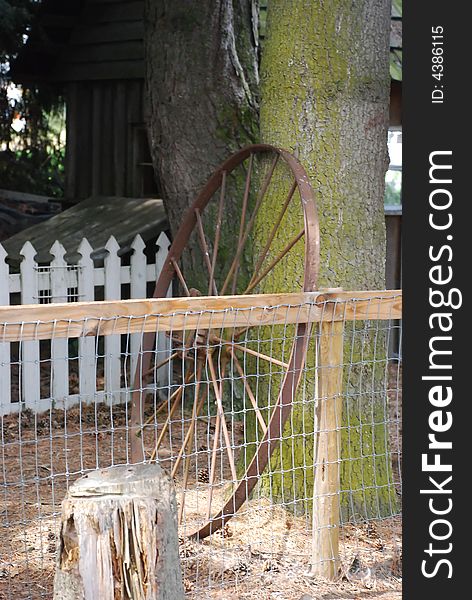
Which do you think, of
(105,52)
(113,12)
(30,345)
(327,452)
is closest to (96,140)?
(105,52)

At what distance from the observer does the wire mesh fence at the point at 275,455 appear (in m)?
4.26

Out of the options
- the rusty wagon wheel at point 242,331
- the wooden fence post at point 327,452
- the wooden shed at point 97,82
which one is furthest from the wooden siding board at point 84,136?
the wooden fence post at point 327,452

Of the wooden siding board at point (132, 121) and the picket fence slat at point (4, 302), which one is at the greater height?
the wooden siding board at point (132, 121)

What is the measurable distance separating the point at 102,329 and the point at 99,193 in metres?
7.73

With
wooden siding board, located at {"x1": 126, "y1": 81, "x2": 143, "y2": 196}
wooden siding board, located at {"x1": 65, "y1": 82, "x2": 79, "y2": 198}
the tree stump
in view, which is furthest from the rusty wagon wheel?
wooden siding board, located at {"x1": 65, "y1": 82, "x2": 79, "y2": 198}

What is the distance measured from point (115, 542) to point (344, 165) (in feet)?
9.34

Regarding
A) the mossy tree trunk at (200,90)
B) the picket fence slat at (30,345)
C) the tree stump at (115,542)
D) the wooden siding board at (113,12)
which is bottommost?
the tree stump at (115,542)

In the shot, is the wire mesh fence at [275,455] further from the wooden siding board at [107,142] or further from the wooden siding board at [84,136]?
the wooden siding board at [84,136]

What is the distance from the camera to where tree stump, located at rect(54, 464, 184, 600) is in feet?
10.5

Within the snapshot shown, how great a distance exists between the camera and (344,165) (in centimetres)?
532

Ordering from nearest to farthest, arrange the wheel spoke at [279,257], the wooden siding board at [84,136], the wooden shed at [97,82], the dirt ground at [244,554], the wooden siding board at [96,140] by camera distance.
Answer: the dirt ground at [244,554], the wheel spoke at [279,257], the wooden shed at [97,82], the wooden siding board at [96,140], the wooden siding board at [84,136]

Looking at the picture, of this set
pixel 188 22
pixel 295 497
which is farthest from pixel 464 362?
pixel 188 22

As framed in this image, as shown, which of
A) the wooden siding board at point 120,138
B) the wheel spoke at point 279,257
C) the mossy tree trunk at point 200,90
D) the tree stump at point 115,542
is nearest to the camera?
the tree stump at point 115,542

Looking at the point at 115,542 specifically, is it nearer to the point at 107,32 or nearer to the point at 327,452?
the point at 327,452
